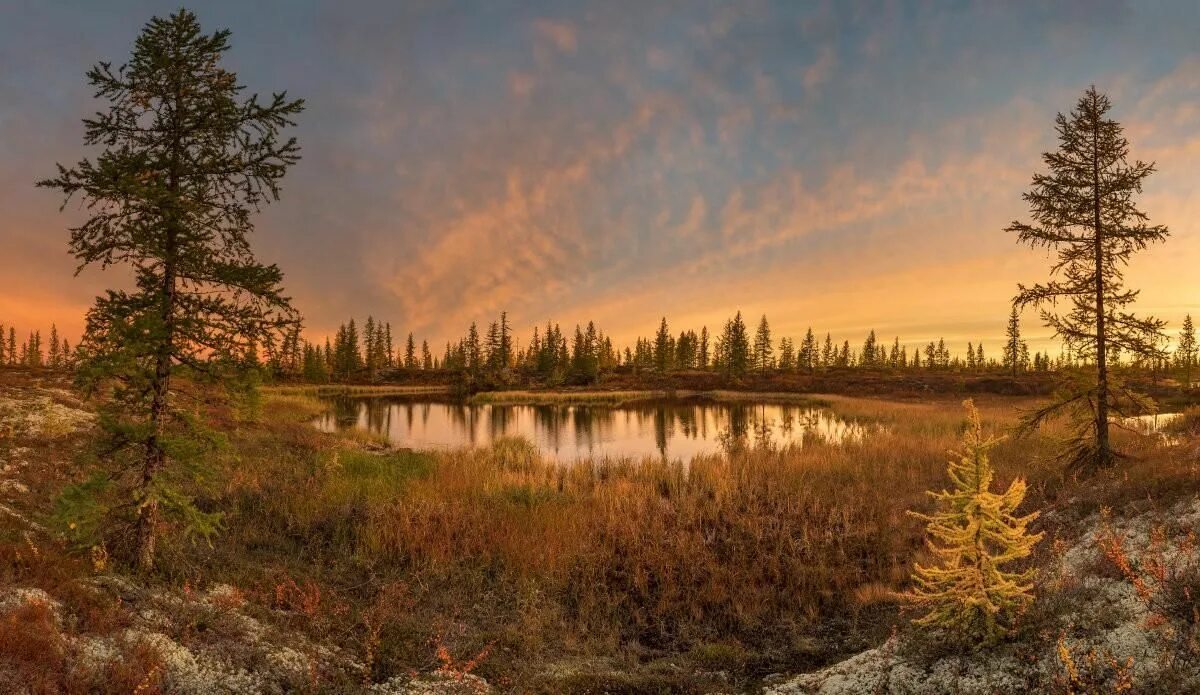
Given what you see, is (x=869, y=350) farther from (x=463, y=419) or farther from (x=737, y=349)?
(x=463, y=419)

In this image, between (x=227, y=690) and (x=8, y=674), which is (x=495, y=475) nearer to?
(x=227, y=690)

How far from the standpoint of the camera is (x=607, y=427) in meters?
40.8

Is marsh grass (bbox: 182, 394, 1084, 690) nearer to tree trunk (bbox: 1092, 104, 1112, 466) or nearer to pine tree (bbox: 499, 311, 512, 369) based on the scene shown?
tree trunk (bbox: 1092, 104, 1112, 466)

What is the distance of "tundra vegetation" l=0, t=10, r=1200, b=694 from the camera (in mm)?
5328

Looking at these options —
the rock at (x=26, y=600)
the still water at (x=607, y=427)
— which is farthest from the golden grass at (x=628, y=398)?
the rock at (x=26, y=600)

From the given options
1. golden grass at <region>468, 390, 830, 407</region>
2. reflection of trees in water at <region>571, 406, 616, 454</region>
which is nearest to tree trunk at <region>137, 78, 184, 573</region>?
reflection of trees in water at <region>571, 406, 616, 454</region>

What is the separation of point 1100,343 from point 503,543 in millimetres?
15622

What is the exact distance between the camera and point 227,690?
16.6 feet

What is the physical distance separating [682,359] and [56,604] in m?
132

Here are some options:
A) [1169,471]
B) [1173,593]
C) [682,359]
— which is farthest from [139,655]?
[682,359]

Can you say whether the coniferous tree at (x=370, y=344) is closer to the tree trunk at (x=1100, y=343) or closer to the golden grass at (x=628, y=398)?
the golden grass at (x=628, y=398)

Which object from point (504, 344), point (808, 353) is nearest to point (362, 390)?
point (504, 344)

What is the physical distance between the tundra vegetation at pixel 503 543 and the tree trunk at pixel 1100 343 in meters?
0.09

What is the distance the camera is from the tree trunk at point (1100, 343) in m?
13.5
